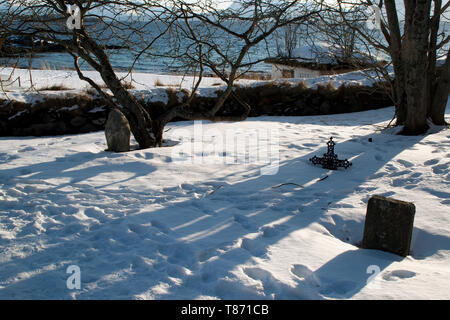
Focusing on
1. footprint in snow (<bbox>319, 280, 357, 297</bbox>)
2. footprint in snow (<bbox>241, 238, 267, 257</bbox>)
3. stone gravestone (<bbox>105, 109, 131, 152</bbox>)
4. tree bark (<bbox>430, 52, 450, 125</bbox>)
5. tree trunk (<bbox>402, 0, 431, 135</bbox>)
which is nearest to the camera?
footprint in snow (<bbox>319, 280, 357, 297</bbox>)

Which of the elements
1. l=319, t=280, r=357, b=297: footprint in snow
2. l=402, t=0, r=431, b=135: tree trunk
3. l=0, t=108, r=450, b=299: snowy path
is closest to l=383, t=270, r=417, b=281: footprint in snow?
l=0, t=108, r=450, b=299: snowy path

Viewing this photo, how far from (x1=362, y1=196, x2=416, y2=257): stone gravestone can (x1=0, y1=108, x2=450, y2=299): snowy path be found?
0.09m

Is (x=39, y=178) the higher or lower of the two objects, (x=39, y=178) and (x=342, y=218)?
the higher

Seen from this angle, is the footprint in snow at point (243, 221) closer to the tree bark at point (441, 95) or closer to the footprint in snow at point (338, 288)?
the footprint in snow at point (338, 288)

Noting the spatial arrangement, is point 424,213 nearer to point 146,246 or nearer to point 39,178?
point 146,246

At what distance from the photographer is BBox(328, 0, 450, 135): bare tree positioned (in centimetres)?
655

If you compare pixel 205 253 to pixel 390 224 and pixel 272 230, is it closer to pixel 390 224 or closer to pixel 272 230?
pixel 272 230

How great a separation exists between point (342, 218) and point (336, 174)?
56.0 inches

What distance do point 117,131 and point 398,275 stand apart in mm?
4541

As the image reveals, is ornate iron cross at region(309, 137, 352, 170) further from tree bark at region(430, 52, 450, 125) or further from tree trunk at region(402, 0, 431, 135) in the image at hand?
tree bark at region(430, 52, 450, 125)

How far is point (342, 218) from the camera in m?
3.81

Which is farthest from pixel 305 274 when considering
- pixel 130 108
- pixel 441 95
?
pixel 441 95

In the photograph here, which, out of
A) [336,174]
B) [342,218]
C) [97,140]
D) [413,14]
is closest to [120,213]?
[342,218]

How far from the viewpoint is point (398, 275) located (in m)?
2.77
